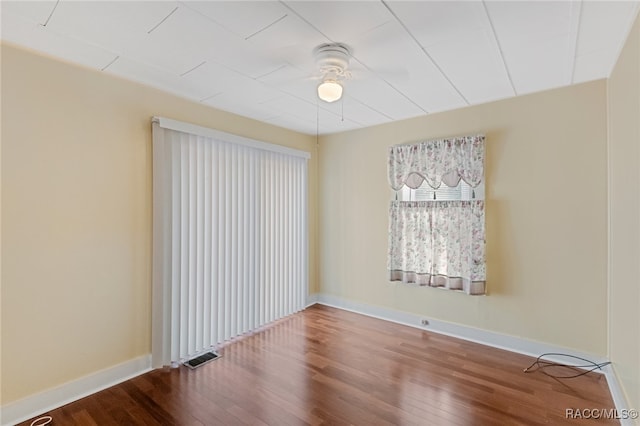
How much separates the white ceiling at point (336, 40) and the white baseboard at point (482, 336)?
2457 millimetres

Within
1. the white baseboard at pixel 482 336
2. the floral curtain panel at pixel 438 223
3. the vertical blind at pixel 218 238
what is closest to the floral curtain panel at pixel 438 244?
the floral curtain panel at pixel 438 223

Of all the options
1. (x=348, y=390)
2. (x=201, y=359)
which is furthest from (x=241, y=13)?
(x=201, y=359)

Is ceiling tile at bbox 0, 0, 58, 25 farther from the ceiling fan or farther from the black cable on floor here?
the black cable on floor

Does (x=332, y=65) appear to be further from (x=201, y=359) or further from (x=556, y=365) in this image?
(x=556, y=365)

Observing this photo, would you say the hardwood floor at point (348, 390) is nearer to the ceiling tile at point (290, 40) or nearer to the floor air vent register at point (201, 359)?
the floor air vent register at point (201, 359)

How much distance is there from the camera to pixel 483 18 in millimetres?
1774

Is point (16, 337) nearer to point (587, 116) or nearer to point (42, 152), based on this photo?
point (42, 152)

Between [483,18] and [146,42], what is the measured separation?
2.13m

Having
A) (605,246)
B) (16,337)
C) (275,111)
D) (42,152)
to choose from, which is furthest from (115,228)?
(605,246)

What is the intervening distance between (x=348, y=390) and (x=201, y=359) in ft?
4.80

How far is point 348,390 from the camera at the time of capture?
7.94 ft

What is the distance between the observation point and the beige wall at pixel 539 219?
270 cm

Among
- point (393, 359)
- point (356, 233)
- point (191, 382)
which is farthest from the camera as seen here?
point (356, 233)

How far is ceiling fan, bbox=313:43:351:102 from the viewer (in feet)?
6.82
